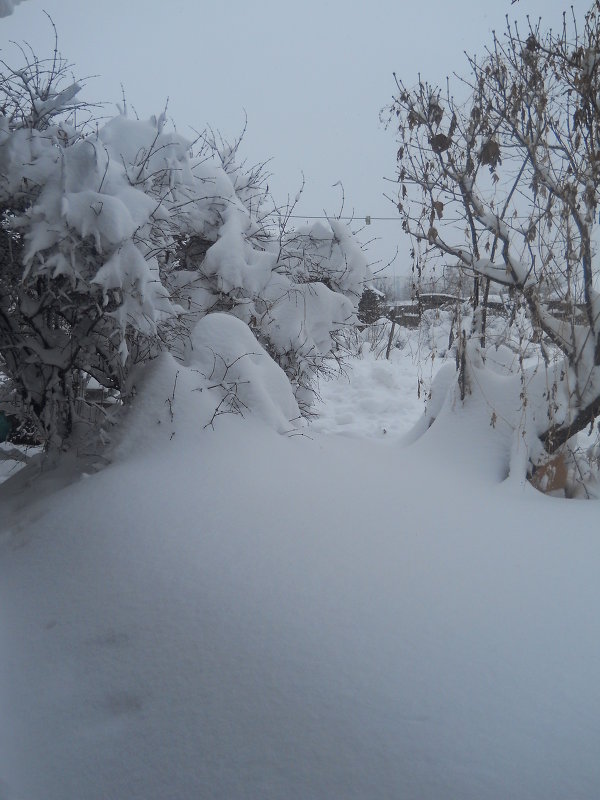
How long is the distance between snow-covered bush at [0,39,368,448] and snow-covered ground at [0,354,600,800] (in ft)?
1.98

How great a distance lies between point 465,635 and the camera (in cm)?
160

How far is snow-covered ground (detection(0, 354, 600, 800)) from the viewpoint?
1.25 m

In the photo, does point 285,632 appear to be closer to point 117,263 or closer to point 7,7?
point 117,263

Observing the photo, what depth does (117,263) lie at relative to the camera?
232 cm

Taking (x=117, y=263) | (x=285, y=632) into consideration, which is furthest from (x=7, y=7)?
(x=285, y=632)

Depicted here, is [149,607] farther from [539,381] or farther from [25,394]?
[539,381]

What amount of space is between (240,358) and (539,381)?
72.6 inches

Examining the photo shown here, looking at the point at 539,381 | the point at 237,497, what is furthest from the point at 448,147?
the point at 237,497

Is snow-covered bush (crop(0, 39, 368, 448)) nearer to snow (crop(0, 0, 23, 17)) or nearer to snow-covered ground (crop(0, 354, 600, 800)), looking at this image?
snow (crop(0, 0, 23, 17))

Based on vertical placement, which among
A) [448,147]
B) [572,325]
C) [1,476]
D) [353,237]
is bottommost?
[1,476]

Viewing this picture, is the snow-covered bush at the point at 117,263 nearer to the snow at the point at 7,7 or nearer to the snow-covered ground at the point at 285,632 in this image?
the snow at the point at 7,7

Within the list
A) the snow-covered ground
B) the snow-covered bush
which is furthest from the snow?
the snow-covered ground

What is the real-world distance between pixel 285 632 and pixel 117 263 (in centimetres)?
172

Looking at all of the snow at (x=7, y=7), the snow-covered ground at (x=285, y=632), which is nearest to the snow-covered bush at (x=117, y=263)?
the snow at (x=7, y=7)
